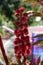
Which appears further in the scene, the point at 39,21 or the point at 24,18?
the point at 39,21

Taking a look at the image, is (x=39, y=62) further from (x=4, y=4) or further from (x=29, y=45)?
(x=4, y=4)

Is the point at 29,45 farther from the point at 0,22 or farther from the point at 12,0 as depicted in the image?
the point at 12,0

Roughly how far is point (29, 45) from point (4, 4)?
463cm

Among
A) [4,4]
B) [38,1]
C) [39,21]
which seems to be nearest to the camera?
[38,1]

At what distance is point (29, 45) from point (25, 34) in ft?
0.10

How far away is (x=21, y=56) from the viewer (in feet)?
1.98

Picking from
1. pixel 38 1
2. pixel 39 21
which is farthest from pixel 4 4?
pixel 38 1

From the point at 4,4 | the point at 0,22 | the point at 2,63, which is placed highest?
the point at 2,63

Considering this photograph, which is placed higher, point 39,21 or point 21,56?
point 21,56

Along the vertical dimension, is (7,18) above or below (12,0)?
below

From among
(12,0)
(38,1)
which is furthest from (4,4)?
(38,1)

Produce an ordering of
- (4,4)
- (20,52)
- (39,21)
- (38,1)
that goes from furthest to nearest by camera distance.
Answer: (4,4)
(39,21)
(38,1)
(20,52)

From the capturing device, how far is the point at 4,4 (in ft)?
17.0

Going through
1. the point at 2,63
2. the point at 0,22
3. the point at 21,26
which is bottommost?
the point at 0,22
